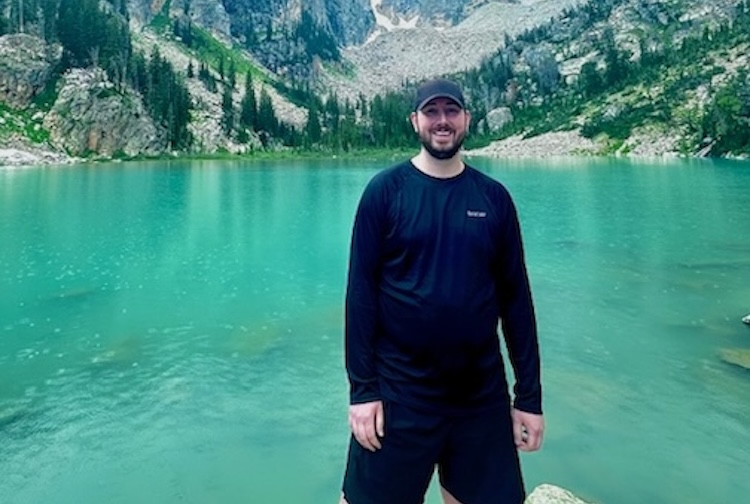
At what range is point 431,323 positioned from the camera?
431 centimetres

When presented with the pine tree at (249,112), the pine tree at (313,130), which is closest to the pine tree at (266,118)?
the pine tree at (249,112)

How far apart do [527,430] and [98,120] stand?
143564mm

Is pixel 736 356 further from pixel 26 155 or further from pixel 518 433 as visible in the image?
pixel 26 155

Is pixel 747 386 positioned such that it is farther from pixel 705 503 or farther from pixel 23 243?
pixel 23 243

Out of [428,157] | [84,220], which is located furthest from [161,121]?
[428,157]

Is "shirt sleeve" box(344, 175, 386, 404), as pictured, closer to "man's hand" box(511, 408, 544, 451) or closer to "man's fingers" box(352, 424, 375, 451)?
"man's fingers" box(352, 424, 375, 451)

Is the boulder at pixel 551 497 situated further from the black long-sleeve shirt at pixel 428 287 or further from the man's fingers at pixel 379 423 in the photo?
the man's fingers at pixel 379 423

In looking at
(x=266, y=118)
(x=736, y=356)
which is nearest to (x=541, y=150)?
(x=266, y=118)

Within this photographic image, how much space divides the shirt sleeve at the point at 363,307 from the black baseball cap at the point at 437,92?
0.78 m

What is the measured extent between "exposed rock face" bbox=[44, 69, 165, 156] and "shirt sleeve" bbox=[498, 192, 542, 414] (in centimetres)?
13670

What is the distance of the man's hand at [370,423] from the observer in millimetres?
4387

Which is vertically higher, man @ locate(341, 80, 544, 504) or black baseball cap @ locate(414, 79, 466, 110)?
black baseball cap @ locate(414, 79, 466, 110)

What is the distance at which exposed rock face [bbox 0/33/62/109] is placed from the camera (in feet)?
410

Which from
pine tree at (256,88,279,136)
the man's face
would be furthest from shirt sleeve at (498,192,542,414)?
pine tree at (256,88,279,136)
